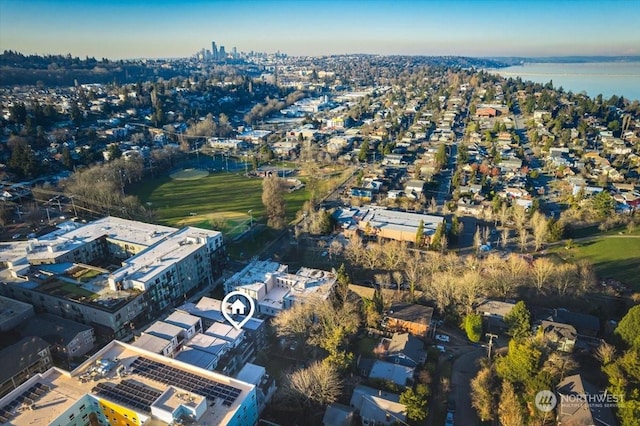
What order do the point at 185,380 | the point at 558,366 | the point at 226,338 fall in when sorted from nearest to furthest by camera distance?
the point at 185,380, the point at 558,366, the point at 226,338

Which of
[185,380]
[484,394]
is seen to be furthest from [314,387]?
[484,394]

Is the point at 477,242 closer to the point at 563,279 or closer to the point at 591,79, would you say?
the point at 563,279

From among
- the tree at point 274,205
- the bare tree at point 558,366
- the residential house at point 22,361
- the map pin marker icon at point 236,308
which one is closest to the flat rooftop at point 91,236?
the map pin marker icon at point 236,308

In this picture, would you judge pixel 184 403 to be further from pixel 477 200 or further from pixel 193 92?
pixel 193 92

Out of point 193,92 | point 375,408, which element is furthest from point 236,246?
point 193,92

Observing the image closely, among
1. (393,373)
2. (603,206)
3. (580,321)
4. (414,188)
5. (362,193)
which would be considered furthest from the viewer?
(362,193)

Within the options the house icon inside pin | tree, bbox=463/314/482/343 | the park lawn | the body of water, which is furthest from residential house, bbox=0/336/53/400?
the body of water

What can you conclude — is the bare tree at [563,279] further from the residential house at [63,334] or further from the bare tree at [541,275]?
the residential house at [63,334]
